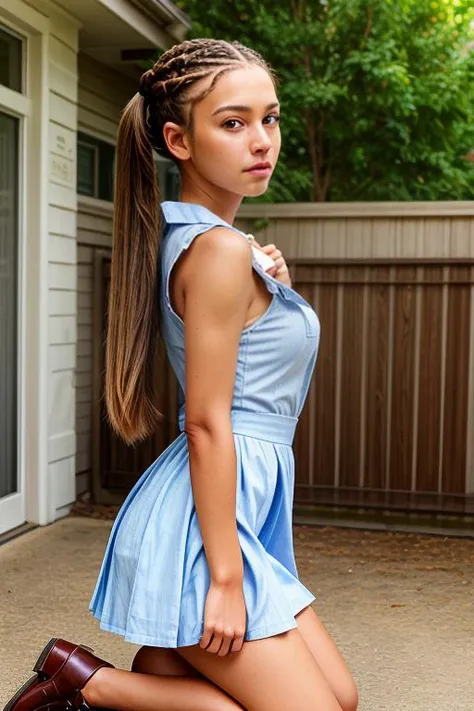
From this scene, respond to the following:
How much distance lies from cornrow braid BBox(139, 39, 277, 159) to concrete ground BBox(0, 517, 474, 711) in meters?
2.06

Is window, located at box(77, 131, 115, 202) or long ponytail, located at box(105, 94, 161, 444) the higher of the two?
window, located at box(77, 131, 115, 202)

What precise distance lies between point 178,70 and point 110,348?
563 mm

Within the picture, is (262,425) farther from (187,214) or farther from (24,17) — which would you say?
(24,17)

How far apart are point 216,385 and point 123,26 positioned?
15.3 ft

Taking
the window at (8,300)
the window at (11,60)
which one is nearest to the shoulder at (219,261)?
the window at (8,300)

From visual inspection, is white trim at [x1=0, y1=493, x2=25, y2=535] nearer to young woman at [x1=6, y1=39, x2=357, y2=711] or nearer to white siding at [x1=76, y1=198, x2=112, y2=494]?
white siding at [x1=76, y1=198, x2=112, y2=494]

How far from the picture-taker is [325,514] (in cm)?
589

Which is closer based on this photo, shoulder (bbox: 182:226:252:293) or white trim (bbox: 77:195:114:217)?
shoulder (bbox: 182:226:252:293)

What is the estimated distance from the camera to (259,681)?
170 centimetres

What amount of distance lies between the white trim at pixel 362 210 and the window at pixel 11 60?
166 cm

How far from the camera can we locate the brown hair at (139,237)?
6.03ft

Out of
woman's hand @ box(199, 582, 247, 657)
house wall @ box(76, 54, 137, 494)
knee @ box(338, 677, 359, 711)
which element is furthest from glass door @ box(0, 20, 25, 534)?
woman's hand @ box(199, 582, 247, 657)

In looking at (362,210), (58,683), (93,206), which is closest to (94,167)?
(93,206)

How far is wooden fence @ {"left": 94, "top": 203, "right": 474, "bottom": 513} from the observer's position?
5.66 m
